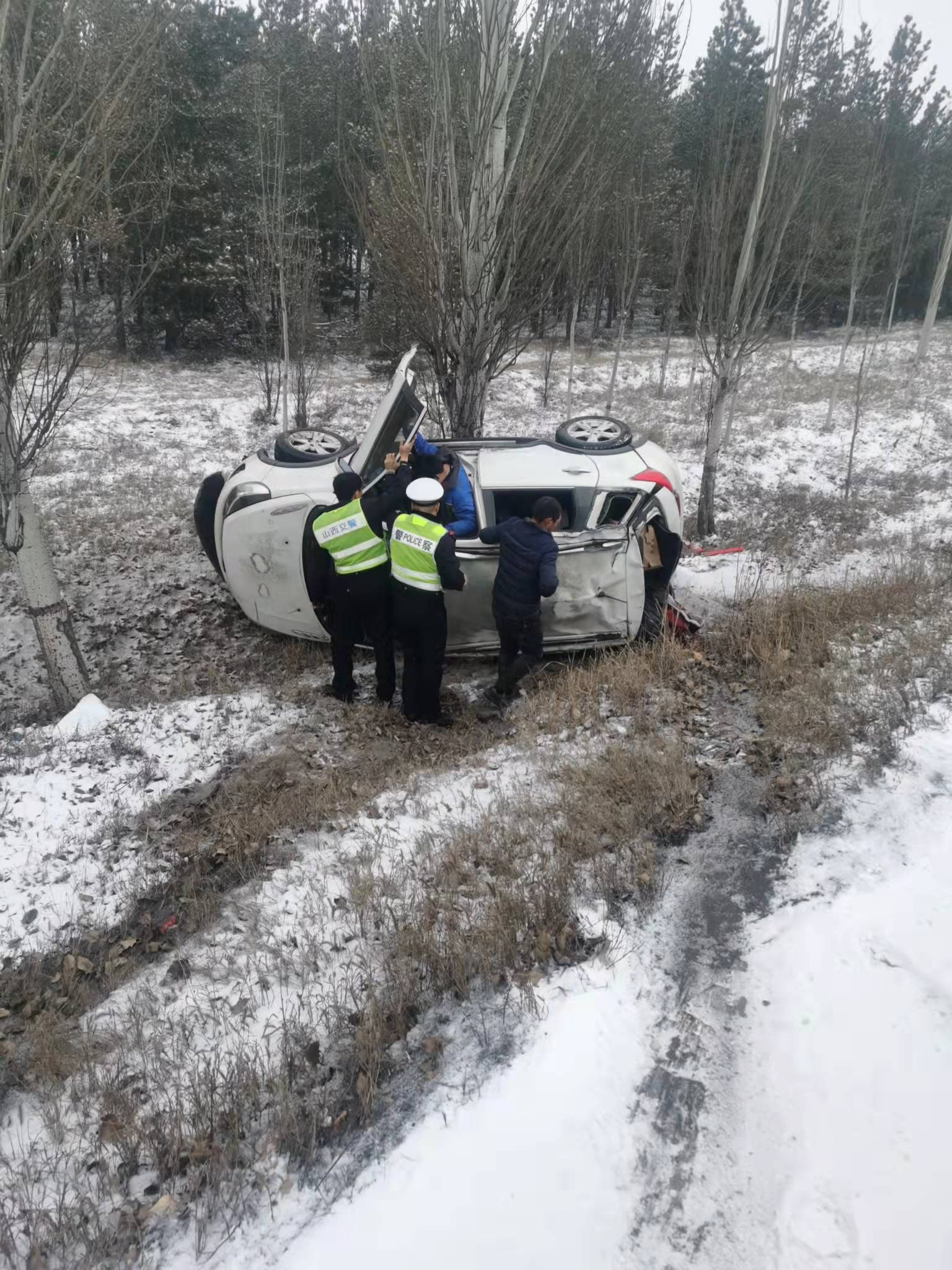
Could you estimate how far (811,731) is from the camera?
434cm

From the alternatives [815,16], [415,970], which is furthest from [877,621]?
[815,16]

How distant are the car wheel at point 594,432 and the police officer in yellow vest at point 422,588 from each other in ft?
7.52

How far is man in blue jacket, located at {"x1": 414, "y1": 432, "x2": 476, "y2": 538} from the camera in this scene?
5820mm

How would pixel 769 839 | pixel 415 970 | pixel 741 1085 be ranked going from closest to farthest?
pixel 741 1085 < pixel 415 970 < pixel 769 839

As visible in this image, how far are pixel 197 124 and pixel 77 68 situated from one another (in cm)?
1984

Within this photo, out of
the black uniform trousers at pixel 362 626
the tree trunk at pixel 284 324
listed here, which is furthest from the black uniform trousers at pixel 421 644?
the tree trunk at pixel 284 324

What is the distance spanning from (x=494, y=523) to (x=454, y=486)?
482mm

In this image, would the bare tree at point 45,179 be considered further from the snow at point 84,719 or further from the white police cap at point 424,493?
the white police cap at point 424,493

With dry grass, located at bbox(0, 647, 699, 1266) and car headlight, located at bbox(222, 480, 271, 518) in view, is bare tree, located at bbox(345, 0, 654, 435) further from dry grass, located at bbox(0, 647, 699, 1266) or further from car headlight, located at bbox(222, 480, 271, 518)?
dry grass, located at bbox(0, 647, 699, 1266)

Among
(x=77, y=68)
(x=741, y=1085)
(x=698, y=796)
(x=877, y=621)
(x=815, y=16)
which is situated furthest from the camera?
(x=815, y=16)

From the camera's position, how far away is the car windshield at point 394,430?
5.70 m

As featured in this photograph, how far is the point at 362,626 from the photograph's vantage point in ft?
18.6

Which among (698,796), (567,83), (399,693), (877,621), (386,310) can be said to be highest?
(567,83)

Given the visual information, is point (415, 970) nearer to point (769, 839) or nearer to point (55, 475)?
point (769, 839)
